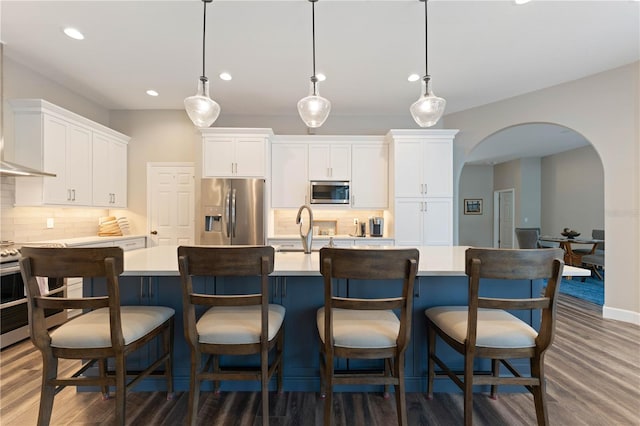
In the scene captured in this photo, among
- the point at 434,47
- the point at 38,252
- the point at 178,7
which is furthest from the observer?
the point at 434,47

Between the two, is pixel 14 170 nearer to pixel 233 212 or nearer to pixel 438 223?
pixel 233 212

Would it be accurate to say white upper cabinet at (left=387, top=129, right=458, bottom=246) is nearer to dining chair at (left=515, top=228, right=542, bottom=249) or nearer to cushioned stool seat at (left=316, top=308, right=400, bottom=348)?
dining chair at (left=515, top=228, right=542, bottom=249)

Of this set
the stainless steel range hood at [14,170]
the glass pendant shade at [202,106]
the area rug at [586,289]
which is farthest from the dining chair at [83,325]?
the area rug at [586,289]

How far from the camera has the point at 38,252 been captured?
132cm

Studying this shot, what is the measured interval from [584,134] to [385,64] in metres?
2.72

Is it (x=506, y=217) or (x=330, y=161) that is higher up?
(x=330, y=161)

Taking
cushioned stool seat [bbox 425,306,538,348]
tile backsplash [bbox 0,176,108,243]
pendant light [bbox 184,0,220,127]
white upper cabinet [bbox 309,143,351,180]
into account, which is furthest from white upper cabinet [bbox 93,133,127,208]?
cushioned stool seat [bbox 425,306,538,348]

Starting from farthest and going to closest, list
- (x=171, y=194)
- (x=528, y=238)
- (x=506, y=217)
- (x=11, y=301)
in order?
(x=506, y=217)
(x=528, y=238)
(x=171, y=194)
(x=11, y=301)

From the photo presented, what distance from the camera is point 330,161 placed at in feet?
14.5

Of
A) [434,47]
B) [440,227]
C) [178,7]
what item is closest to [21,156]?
[178,7]

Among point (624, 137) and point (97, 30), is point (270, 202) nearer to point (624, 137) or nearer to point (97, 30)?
point (97, 30)

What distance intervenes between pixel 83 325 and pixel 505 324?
228cm

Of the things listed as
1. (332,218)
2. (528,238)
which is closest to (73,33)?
(332,218)

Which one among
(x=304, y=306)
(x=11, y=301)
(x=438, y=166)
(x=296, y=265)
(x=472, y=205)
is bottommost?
(x=11, y=301)
